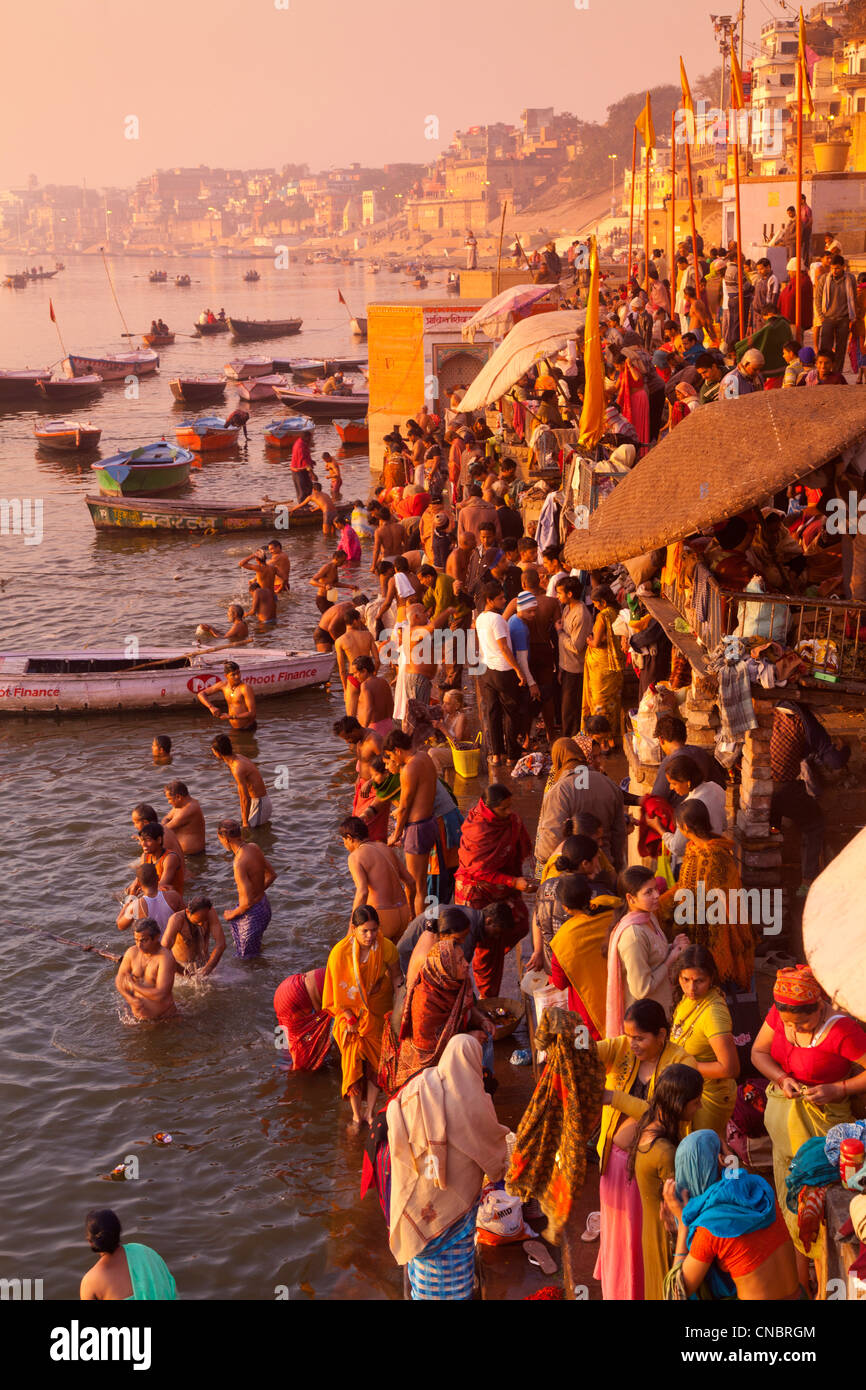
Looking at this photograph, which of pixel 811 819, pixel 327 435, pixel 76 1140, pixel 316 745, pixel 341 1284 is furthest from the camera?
pixel 327 435

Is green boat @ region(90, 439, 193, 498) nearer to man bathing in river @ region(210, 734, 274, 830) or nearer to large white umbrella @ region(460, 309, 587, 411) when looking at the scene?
large white umbrella @ region(460, 309, 587, 411)

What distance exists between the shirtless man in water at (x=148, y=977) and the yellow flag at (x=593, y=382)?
234 inches

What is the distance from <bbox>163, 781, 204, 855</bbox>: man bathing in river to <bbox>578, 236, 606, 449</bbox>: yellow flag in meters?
4.84

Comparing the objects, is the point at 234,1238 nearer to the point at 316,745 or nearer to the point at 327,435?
the point at 316,745

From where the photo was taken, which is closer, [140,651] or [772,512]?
[772,512]

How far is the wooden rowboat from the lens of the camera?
26.1m

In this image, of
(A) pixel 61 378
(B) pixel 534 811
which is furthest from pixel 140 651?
(A) pixel 61 378

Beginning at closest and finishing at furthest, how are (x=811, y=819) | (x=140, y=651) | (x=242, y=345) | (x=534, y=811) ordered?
(x=811, y=819)
(x=534, y=811)
(x=140, y=651)
(x=242, y=345)

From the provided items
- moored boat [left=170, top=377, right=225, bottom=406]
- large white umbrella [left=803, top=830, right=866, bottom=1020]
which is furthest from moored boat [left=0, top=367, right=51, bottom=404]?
large white umbrella [left=803, top=830, right=866, bottom=1020]

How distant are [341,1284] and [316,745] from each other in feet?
28.7

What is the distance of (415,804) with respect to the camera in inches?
341

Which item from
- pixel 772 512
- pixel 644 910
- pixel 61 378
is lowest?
pixel 644 910

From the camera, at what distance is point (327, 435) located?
135 ft

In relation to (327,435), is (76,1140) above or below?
below
